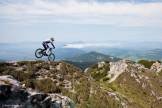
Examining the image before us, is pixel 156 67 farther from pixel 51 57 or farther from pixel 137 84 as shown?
pixel 51 57

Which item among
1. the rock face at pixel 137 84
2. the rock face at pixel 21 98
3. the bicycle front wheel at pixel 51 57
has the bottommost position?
the rock face at pixel 137 84

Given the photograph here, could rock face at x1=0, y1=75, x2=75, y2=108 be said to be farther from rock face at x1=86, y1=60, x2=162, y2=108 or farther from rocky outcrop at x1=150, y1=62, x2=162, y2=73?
rocky outcrop at x1=150, y1=62, x2=162, y2=73

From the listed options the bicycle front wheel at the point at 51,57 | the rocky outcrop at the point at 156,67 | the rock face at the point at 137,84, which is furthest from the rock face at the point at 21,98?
the rocky outcrop at the point at 156,67

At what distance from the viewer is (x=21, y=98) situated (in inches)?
713

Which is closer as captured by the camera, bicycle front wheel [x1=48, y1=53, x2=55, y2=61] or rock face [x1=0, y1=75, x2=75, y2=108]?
rock face [x1=0, y1=75, x2=75, y2=108]

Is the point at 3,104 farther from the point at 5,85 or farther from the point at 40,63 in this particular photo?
the point at 40,63

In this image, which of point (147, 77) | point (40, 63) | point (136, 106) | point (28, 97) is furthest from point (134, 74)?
point (28, 97)

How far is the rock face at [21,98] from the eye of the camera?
1746 cm

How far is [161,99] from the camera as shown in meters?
80.3

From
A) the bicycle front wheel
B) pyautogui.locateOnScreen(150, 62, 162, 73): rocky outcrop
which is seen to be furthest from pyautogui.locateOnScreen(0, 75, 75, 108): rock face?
pyautogui.locateOnScreen(150, 62, 162, 73): rocky outcrop

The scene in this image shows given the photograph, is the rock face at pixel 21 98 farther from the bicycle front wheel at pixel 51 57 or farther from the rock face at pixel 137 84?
the rock face at pixel 137 84

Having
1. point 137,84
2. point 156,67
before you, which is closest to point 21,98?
point 137,84

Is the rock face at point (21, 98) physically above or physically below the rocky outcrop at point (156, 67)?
above

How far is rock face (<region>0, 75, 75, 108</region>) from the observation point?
17.5 m
